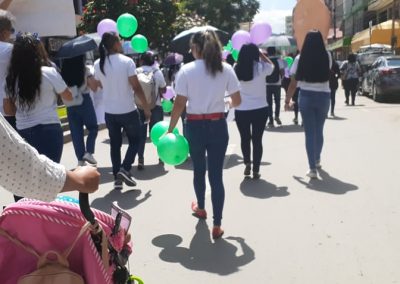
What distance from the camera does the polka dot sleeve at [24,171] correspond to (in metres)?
1.81

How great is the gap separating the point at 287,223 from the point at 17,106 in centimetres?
279

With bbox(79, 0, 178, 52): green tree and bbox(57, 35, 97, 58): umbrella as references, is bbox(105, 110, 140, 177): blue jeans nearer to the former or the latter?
bbox(57, 35, 97, 58): umbrella

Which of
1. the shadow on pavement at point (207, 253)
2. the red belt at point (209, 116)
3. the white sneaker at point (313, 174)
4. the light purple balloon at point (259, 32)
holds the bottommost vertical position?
the white sneaker at point (313, 174)

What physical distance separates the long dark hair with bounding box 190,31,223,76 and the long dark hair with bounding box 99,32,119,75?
6.12 feet

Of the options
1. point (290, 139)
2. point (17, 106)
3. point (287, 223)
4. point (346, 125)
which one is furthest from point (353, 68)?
point (17, 106)

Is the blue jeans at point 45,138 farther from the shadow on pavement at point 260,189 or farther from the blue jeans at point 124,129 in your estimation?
the shadow on pavement at point 260,189

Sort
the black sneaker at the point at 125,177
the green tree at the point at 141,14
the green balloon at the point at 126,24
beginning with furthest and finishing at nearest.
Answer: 1. the green tree at the point at 141,14
2. the green balloon at the point at 126,24
3. the black sneaker at the point at 125,177

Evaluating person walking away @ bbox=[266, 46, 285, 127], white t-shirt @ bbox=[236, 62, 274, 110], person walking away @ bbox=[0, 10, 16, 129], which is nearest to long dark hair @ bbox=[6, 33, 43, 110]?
person walking away @ bbox=[0, 10, 16, 129]

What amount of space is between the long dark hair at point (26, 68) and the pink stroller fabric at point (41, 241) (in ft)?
8.59

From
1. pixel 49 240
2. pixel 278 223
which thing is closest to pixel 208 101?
pixel 278 223

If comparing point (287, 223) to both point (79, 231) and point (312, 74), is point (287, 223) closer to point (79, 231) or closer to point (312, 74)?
point (312, 74)

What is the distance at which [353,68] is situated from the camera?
15906 mm

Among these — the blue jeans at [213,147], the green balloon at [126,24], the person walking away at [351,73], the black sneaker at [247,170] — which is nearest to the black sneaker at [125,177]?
the black sneaker at [247,170]

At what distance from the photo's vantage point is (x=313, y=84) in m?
6.72
